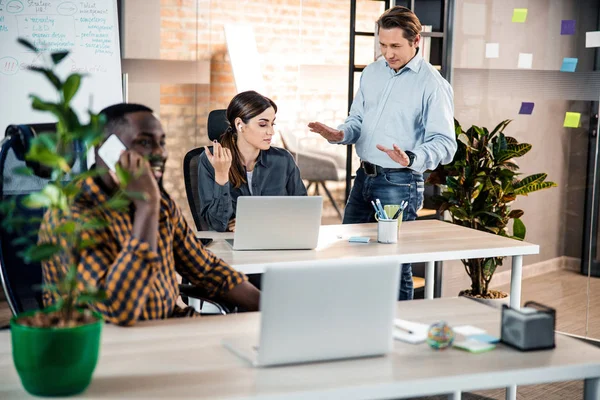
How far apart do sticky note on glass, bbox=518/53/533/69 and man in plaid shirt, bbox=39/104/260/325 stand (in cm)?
308

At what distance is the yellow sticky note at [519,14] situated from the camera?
4.63 m

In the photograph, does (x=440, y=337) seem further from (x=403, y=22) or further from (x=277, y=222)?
(x=403, y=22)

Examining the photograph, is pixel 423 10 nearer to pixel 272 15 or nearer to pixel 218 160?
pixel 272 15

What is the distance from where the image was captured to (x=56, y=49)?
15.1 ft

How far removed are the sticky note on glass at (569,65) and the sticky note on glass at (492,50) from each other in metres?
0.42

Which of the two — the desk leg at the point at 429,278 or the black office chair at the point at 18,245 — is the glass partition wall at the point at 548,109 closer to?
the desk leg at the point at 429,278

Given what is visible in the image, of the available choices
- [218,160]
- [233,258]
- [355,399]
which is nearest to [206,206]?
[218,160]

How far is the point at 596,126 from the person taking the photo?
4.34m

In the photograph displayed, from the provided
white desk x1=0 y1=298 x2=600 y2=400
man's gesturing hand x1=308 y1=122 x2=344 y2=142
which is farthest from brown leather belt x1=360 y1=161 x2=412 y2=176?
white desk x1=0 y1=298 x2=600 y2=400

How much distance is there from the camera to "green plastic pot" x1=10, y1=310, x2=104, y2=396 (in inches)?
56.7

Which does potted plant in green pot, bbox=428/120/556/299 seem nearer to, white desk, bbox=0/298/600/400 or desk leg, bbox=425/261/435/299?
desk leg, bbox=425/261/435/299

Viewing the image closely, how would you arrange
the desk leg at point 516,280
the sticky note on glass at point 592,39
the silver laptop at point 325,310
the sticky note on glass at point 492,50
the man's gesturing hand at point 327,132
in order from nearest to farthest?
the silver laptop at point 325,310, the desk leg at point 516,280, the man's gesturing hand at point 327,132, the sticky note on glass at point 592,39, the sticky note on glass at point 492,50

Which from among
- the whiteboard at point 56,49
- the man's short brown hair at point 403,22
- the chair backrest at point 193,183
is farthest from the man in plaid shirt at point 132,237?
the whiteboard at point 56,49

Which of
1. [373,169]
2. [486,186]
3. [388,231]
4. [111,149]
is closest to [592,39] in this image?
[486,186]
